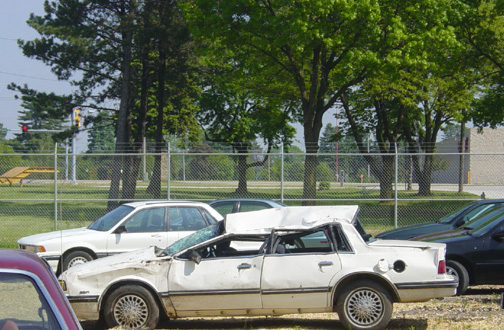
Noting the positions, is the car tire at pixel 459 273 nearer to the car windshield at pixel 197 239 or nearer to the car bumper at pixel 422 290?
the car bumper at pixel 422 290

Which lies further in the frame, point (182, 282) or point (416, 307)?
point (416, 307)

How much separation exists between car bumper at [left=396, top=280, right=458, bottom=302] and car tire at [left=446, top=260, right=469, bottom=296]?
8.27 feet

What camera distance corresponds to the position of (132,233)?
12.4 metres

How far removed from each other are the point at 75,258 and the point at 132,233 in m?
1.15

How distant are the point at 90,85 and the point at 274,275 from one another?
27133mm

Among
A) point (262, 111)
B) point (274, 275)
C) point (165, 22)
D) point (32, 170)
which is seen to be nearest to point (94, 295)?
point (274, 275)

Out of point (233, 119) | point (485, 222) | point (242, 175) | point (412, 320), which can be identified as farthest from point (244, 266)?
point (233, 119)

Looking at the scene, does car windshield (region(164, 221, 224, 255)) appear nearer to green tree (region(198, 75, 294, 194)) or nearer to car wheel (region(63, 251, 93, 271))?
car wheel (region(63, 251, 93, 271))

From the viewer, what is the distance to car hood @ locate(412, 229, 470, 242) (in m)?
10.8

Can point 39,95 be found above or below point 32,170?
above

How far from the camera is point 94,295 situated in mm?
7973

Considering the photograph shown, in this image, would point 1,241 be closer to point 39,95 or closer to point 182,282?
point 182,282

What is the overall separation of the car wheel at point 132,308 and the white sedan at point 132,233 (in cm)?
428

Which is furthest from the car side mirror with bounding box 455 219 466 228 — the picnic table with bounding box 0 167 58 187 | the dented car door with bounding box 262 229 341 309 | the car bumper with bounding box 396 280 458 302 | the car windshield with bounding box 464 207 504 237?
the picnic table with bounding box 0 167 58 187
